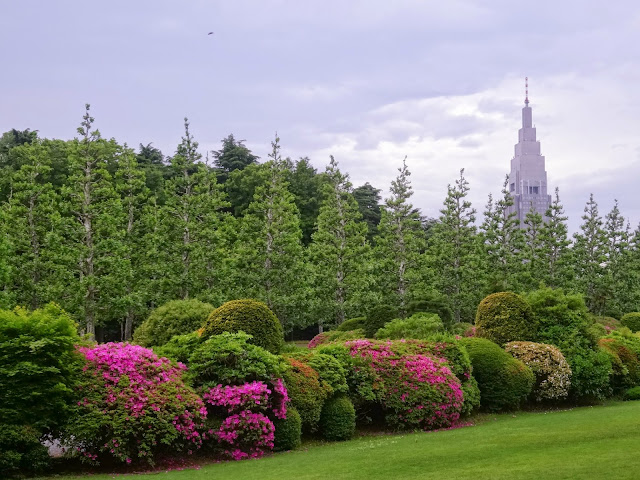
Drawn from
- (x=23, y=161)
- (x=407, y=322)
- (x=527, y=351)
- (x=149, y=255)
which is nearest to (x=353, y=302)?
(x=149, y=255)

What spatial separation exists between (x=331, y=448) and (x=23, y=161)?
3847 centimetres

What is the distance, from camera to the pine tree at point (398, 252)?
3353cm

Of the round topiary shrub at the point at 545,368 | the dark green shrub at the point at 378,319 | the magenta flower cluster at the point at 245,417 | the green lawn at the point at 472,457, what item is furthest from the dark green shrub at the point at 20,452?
the dark green shrub at the point at 378,319

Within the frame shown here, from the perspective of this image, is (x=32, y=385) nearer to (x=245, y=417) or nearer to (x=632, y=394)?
(x=245, y=417)

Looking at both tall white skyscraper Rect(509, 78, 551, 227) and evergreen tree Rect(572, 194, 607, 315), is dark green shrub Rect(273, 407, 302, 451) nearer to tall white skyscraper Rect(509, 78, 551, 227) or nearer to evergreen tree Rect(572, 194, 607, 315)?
evergreen tree Rect(572, 194, 607, 315)

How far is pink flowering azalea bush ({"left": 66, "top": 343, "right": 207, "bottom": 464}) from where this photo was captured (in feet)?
34.7

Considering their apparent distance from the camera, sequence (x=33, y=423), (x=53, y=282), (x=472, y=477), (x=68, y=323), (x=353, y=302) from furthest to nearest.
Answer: (x=353, y=302)
(x=53, y=282)
(x=68, y=323)
(x=33, y=423)
(x=472, y=477)

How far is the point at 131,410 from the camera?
1077cm

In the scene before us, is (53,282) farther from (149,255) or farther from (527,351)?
(527,351)

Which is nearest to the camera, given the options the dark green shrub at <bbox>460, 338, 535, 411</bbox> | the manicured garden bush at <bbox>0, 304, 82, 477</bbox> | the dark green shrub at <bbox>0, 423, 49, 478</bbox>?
the dark green shrub at <bbox>0, 423, 49, 478</bbox>

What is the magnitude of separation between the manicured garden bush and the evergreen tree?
3970 centimetres

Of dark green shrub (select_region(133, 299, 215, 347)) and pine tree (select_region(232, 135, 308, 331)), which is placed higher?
pine tree (select_region(232, 135, 308, 331))

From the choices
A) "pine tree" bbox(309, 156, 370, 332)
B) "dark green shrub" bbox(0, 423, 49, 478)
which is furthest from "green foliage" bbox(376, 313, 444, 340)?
"pine tree" bbox(309, 156, 370, 332)

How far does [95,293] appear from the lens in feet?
95.5
